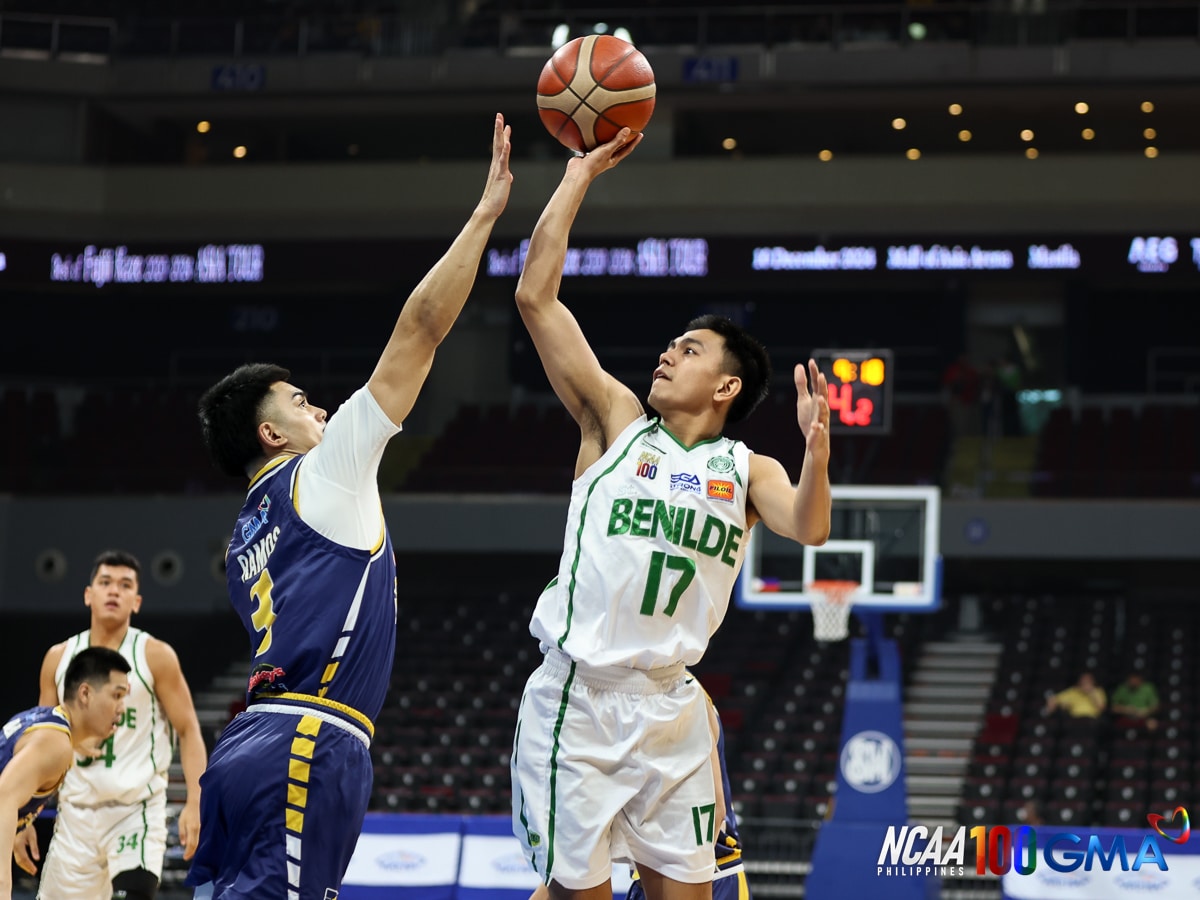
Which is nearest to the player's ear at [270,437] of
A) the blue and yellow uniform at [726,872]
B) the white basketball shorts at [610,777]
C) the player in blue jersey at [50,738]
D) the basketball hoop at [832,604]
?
the white basketball shorts at [610,777]

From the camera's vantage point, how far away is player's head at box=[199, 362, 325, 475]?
462 centimetres

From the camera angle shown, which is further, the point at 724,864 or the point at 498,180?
the point at 724,864

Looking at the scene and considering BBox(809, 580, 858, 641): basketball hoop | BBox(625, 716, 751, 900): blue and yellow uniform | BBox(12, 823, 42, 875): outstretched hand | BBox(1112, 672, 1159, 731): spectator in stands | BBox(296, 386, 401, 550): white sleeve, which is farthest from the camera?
BBox(1112, 672, 1159, 731): spectator in stands

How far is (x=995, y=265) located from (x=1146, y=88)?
2991 mm

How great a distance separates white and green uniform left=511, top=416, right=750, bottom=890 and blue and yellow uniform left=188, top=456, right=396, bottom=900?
508mm

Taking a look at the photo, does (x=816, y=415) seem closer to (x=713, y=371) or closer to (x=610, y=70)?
(x=713, y=371)

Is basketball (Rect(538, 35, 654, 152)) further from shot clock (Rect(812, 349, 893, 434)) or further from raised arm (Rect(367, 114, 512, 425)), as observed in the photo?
shot clock (Rect(812, 349, 893, 434))

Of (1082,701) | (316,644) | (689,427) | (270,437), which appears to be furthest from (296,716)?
(1082,701)

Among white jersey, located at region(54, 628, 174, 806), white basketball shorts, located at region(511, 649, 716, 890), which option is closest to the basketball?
white basketball shorts, located at region(511, 649, 716, 890)

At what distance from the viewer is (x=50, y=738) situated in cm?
600

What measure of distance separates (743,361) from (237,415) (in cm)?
153

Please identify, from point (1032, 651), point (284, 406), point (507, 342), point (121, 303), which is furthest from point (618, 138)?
point (121, 303)

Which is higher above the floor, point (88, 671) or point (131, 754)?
point (88, 671)
